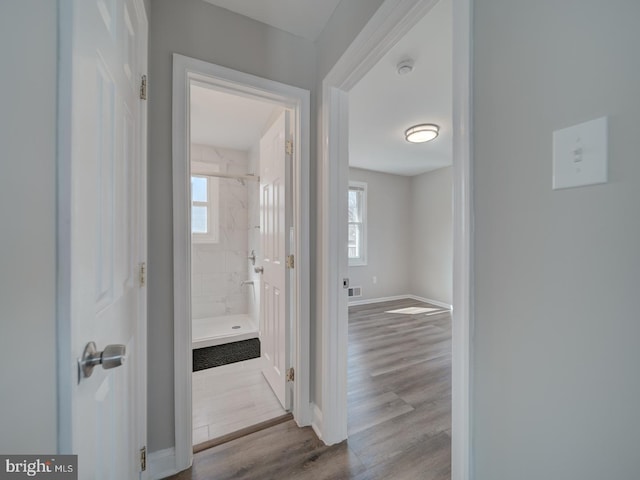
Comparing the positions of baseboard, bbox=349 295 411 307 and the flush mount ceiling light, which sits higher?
the flush mount ceiling light

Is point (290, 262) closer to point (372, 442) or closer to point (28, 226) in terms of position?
point (372, 442)

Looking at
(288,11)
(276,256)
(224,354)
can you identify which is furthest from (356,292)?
(288,11)

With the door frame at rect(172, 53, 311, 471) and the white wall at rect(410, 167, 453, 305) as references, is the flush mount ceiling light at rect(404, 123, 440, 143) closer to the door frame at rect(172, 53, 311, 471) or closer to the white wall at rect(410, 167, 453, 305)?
the white wall at rect(410, 167, 453, 305)

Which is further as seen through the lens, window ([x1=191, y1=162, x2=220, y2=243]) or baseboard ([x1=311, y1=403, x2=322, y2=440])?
window ([x1=191, y1=162, x2=220, y2=243])

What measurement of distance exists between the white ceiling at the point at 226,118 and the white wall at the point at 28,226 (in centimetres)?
190

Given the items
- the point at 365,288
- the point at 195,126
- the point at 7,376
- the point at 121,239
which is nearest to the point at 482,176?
the point at 7,376

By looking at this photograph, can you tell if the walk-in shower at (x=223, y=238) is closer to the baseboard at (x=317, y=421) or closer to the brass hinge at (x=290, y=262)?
the brass hinge at (x=290, y=262)

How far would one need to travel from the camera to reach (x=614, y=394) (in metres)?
0.45

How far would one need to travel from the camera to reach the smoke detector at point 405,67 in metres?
1.89

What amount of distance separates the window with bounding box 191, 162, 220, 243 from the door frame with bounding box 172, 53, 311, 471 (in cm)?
249

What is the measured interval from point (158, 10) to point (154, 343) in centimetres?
171

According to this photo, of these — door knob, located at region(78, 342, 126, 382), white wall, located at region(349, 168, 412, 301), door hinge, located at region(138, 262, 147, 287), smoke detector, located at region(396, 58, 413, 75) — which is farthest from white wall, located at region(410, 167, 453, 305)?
door knob, located at region(78, 342, 126, 382)

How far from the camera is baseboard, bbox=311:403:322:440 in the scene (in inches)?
59.9

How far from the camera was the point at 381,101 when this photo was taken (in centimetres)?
250
